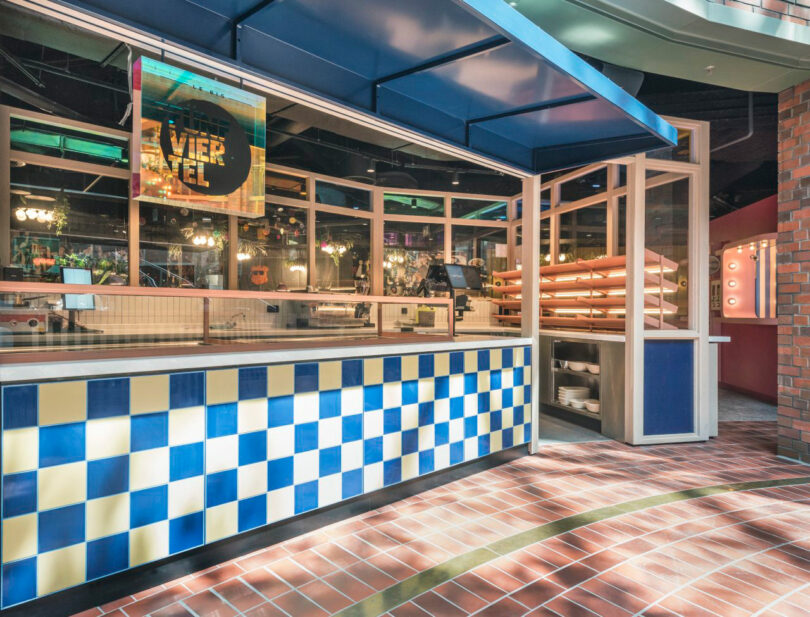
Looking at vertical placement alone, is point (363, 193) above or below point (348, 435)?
above

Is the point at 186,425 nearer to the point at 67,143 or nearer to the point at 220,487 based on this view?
the point at 220,487

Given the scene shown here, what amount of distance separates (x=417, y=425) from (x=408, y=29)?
247 centimetres

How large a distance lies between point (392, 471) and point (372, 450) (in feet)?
0.84

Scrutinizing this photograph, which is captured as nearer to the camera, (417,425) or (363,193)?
(417,425)

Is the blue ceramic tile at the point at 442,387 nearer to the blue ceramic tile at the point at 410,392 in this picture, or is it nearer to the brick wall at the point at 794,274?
the blue ceramic tile at the point at 410,392

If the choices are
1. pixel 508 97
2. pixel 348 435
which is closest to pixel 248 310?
pixel 348 435

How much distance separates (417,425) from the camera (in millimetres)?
3535

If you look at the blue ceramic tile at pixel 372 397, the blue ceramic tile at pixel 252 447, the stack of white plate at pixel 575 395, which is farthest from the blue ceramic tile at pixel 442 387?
the stack of white plate at pixel 575 395

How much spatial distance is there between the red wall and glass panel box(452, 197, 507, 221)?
4183mm

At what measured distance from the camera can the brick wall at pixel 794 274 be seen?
176 inches

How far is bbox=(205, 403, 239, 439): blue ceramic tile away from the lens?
2465 millimetres

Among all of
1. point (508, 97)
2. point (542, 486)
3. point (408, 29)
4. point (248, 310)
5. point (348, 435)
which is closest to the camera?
point (408, 29)

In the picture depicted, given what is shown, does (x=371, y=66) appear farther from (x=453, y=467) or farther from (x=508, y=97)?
(x=453, y=467)

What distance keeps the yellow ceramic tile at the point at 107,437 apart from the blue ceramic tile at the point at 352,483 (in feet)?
4.35
